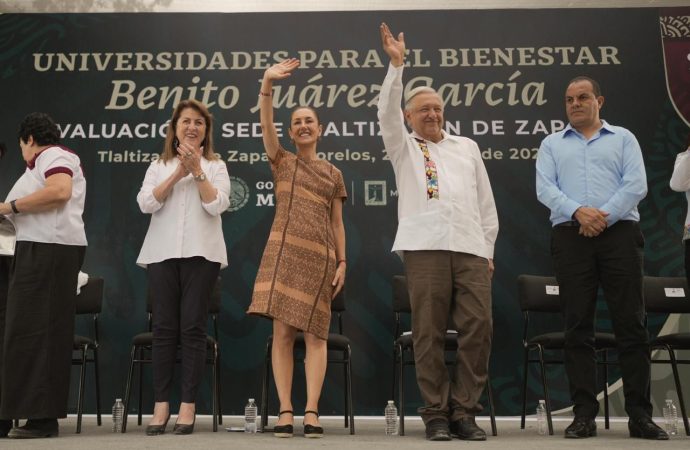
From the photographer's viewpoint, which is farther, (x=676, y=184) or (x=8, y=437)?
(x=676, y=184)

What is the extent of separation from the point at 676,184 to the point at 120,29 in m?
3.84

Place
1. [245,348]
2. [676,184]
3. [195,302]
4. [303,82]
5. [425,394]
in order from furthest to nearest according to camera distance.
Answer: [303,82] < [245,348] < [676,184] < [195,302] < [425,394]

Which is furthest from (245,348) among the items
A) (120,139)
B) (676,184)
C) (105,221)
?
(676,184)

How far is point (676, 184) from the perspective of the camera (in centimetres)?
367

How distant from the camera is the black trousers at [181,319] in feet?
11.2

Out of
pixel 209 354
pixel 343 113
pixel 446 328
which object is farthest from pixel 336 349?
pixel 343 113

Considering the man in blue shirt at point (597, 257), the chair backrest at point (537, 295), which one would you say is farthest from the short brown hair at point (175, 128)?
the chair backrest at point (537, 295)

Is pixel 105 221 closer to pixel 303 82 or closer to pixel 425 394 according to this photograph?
pixel 303 82

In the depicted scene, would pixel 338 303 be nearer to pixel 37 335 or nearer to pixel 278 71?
pixel 278 71

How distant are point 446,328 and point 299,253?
0.76 metres

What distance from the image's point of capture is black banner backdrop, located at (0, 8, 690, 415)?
487 centimetres

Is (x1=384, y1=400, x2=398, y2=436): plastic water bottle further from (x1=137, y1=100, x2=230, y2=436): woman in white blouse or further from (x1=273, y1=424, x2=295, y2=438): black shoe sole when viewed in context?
(x1=137, y1=100, x2=230, y2=436): woman in white blouse

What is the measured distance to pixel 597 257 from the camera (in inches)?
131

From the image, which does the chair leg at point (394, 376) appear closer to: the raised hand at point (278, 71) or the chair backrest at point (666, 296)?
the chair backrest at point (666, 296)
